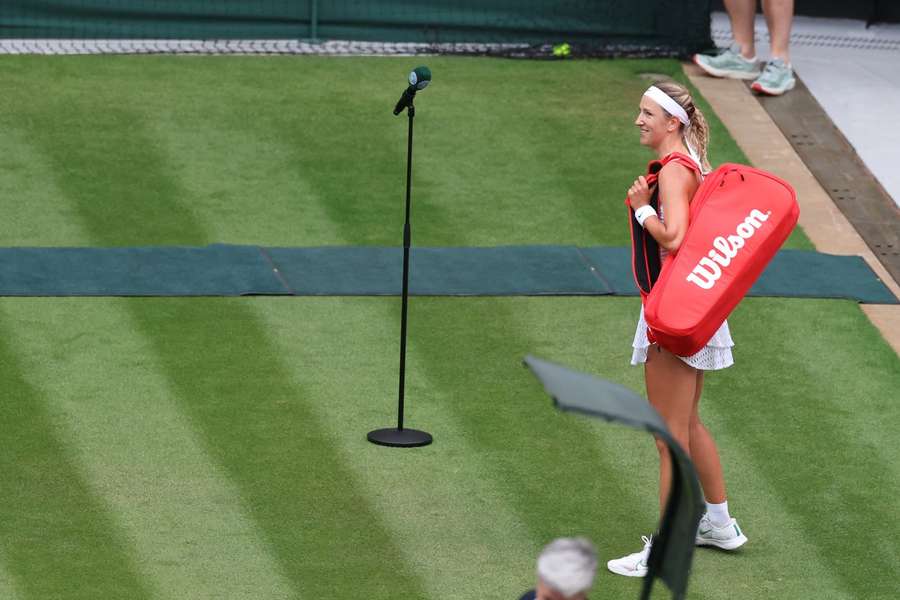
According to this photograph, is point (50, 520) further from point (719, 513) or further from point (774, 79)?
point (774, 79)

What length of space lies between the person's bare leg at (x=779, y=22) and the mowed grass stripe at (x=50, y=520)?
7249 mm

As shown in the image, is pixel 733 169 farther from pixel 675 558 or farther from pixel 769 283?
pixel 769 283

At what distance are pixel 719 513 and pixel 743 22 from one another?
7274 millimetres

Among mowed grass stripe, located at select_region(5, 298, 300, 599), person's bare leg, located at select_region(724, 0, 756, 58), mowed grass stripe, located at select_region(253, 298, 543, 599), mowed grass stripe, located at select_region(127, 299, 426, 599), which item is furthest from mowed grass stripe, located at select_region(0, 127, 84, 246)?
person's bare leg, located at select_region(724, 0, 756, 58)

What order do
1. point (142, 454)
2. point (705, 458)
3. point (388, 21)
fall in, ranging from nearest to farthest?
1. point (705, 458)
2. point (142, 454)
3. point (388, 21)

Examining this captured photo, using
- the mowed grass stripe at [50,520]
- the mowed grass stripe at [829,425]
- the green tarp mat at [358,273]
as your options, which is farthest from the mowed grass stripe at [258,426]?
the mowed grass stripe at [829,425]

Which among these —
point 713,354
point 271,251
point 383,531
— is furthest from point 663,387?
point 271,251

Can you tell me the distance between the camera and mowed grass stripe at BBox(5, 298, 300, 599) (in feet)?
25.9

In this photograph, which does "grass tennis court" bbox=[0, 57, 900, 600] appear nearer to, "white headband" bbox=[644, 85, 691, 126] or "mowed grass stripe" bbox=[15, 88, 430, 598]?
"mowed grass stripe" bbox=[15, 88, 430, 598]

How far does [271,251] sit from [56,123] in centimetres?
270

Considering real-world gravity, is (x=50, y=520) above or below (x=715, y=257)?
below

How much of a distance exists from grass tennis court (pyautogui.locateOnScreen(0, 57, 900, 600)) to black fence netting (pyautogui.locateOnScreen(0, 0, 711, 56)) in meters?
0.52

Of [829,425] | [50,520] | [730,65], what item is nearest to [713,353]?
[829,425]

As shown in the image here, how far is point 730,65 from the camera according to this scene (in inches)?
584
